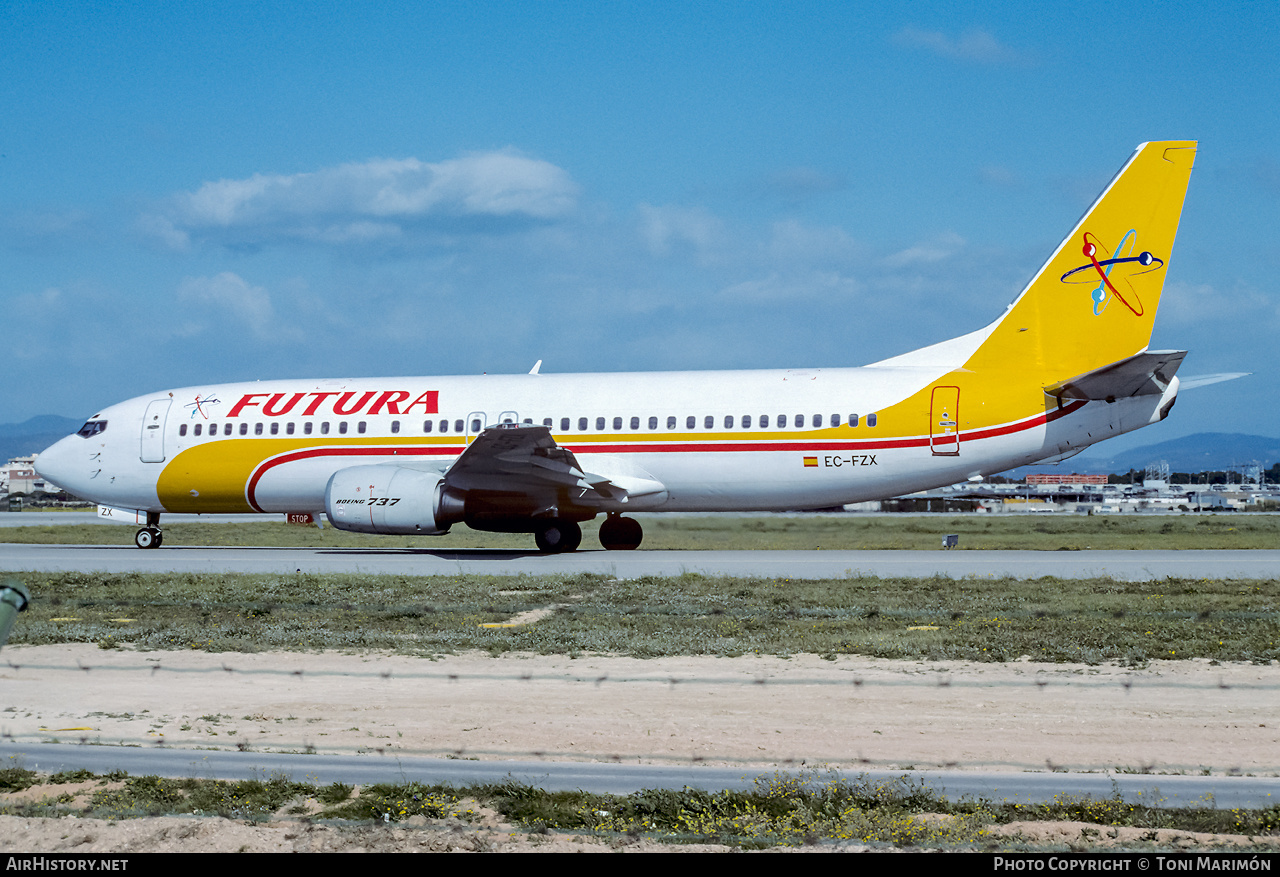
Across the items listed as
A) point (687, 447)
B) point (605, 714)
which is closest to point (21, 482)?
point (687, 447)

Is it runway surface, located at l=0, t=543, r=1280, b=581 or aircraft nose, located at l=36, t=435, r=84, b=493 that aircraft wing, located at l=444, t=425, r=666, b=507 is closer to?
runway surface, located at l=0, t=543, r=1280, b=581

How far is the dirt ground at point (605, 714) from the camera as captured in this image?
5.62 meters

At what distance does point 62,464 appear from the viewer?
28078mm

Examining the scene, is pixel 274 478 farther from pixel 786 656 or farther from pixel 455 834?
pixel 455 834

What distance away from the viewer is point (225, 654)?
36.8 ft

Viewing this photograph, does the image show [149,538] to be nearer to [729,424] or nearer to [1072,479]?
[729,424]

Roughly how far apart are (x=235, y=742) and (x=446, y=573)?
12.2 m

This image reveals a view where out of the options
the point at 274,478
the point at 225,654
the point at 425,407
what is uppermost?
the point at 425,407

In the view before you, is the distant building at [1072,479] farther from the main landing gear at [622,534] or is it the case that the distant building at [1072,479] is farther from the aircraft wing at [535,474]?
the aircraft wing at [535,474]

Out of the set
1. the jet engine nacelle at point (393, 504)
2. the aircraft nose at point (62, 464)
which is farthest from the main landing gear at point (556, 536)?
the aircraft nose at point (62, 464)

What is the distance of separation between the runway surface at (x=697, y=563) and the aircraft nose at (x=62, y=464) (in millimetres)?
2674

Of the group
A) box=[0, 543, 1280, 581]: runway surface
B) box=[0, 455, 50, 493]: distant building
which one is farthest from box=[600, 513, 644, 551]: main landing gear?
box=[0, 455, 50, 493]: distant building

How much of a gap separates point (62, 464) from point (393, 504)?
10717 mm
